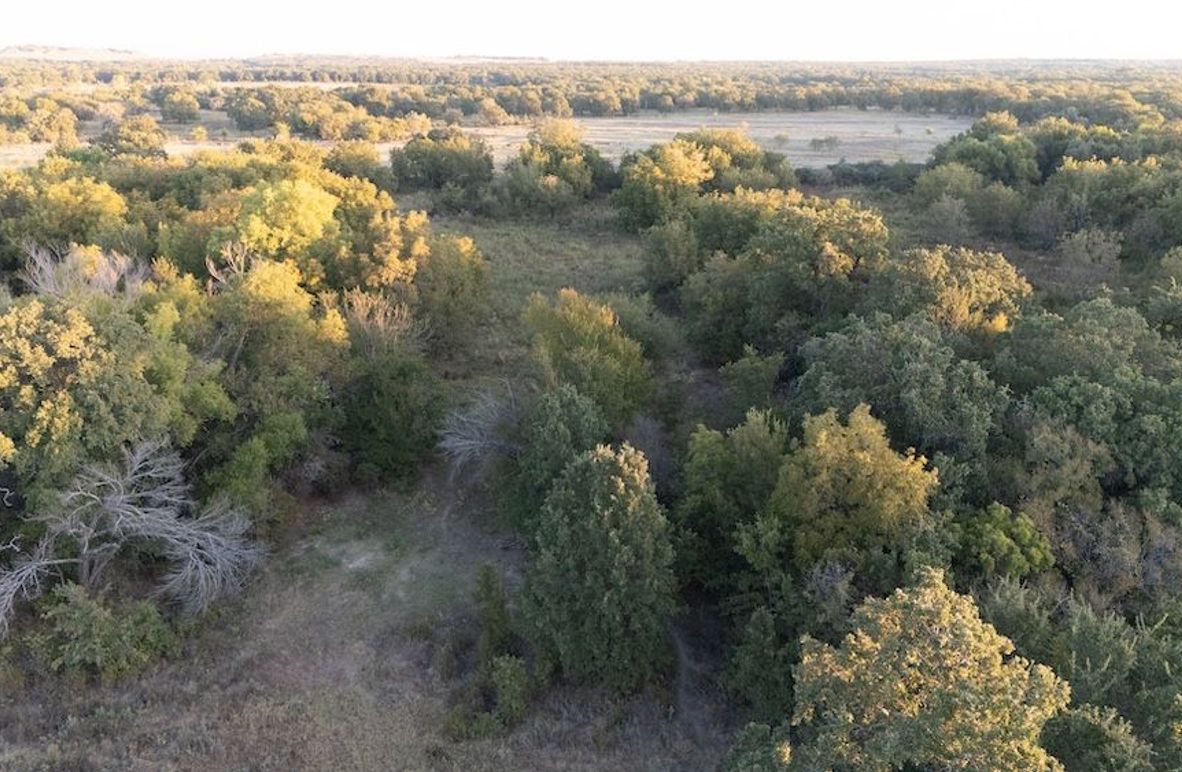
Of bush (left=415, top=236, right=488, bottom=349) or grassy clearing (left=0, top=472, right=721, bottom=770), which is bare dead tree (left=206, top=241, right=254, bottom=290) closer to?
bush (left=415, top=236, right=488, bottom=349)

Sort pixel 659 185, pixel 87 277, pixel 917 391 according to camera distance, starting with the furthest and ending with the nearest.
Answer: pixel 659 185 → pixel 87 277 → pixel 917 391

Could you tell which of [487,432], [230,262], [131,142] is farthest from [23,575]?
[131,142]

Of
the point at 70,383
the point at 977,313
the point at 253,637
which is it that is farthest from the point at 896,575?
the point at 70,383

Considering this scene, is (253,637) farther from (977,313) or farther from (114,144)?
(114,144)

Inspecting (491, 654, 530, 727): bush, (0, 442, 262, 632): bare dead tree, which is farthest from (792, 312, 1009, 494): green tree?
(0, 442, 262, 632): bare dead tree

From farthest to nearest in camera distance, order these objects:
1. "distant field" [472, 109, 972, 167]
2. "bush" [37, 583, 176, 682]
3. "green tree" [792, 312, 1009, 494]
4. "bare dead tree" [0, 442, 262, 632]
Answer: "distant field" [472, 109, 972, 167] → "green tree" [792, 312, 1009, 494] → "bare dead tree" [0, 442, 262, 632] → "bush" [37, 583, 176, 682]

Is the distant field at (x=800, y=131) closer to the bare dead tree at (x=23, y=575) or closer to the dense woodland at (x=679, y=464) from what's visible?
the dense woodland at (x=679, y=464)

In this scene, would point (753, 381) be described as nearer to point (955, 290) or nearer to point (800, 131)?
point (955, 290)
